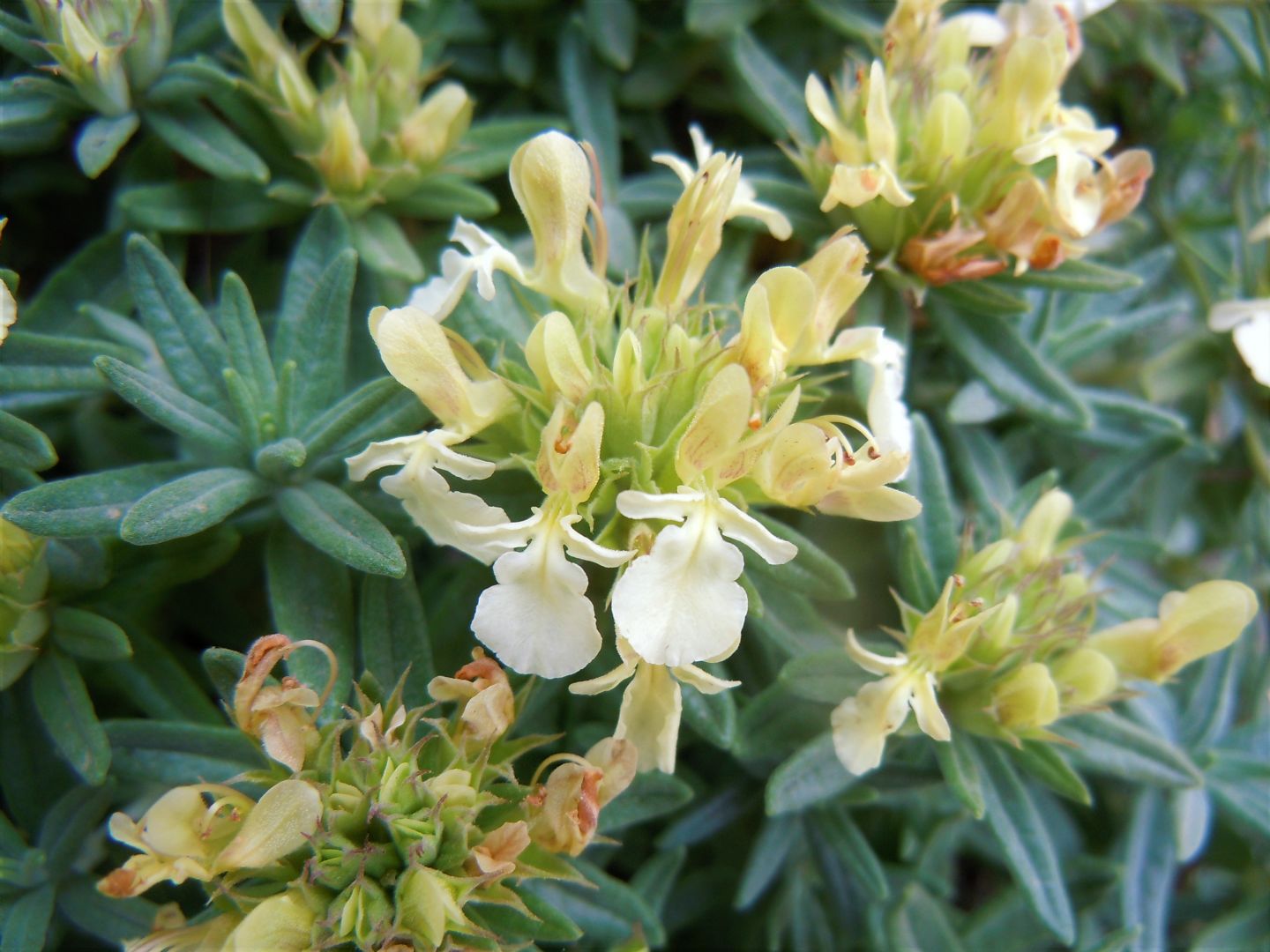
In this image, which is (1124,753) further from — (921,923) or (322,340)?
(322,340)

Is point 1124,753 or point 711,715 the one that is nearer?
point 711,715

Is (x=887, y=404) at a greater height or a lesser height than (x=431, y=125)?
lesser

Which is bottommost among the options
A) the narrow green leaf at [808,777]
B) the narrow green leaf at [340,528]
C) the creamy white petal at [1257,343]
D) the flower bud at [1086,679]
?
the narrow green leaf at [808,777]

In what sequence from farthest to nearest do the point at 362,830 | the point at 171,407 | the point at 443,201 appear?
the point at 443,201 < the point at 171,407 < the point at 362,830

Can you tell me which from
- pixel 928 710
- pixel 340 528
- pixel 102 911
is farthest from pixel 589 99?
pixel 102 911

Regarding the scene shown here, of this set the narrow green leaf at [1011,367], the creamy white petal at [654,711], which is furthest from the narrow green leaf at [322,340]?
the narrow green leaf at [1011,367]

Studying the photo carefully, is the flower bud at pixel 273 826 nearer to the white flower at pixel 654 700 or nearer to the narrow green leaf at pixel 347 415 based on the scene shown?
the white flower at pixel 654 700

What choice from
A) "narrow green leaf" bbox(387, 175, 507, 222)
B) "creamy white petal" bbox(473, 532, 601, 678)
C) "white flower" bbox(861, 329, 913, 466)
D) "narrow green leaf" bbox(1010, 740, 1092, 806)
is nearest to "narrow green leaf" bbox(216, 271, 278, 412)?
"narrow green leaf" bbox(387, 175, 507, 222)
